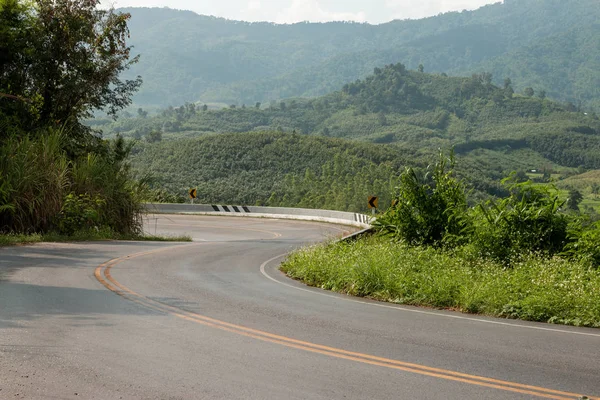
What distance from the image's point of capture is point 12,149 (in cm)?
2573

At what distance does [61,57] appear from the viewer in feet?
107

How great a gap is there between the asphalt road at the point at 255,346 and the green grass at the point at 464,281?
0.54 meters

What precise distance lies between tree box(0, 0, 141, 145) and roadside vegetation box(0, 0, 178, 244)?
0.04m

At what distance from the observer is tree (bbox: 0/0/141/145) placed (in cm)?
3120

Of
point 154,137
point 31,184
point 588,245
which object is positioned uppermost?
point 154,137

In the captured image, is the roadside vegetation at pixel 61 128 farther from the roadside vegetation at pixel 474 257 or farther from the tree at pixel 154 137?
the tree at pixel 154 137

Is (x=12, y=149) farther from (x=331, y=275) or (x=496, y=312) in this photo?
(x=496, y=312)

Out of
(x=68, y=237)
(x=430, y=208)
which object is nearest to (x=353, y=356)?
(x=430, y=208)

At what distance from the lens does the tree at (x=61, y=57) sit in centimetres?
3120

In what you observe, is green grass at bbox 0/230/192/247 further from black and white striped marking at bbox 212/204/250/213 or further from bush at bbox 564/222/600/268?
black and white striped marking at bbox 212/204/250/213

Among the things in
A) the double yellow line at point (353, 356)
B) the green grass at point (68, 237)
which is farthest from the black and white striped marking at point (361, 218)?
the double yellow line at point (353, 356)

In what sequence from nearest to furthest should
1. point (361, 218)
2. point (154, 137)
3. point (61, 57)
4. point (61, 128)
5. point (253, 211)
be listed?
point (61, 128) → point (61, 57) → point (361, 218) → point (253, 211) → point (154, 137)

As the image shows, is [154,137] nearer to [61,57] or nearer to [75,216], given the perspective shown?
[61,57]

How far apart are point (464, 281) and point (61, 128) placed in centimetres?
2248
